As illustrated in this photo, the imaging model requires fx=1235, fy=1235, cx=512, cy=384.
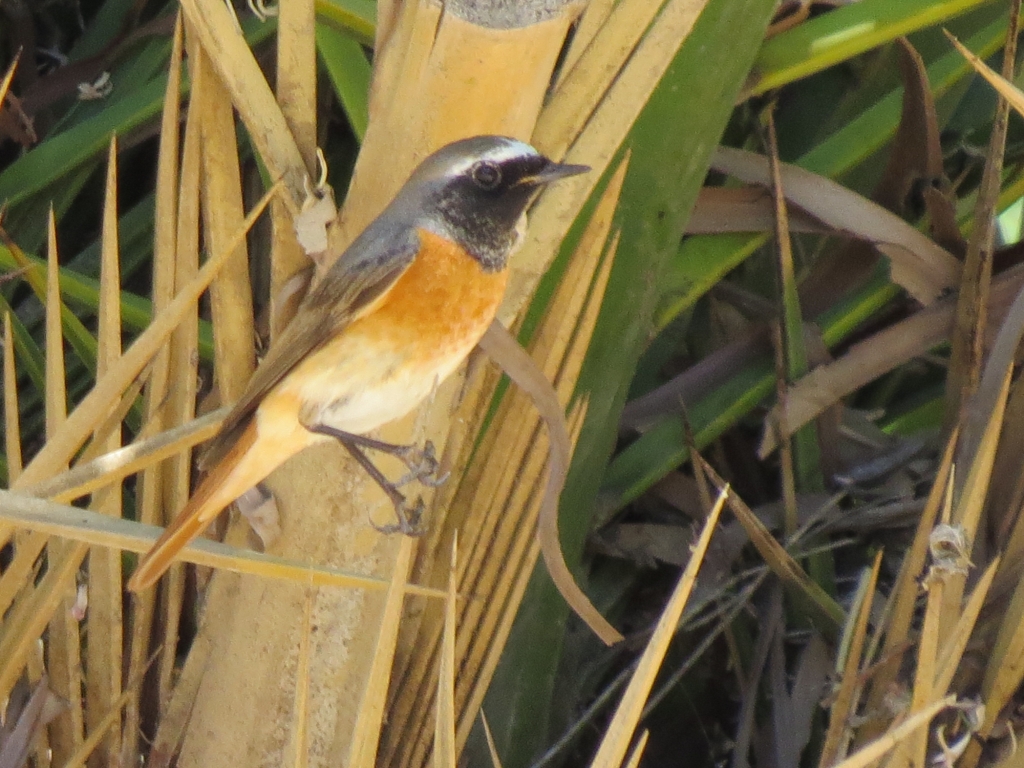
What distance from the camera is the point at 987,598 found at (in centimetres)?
132

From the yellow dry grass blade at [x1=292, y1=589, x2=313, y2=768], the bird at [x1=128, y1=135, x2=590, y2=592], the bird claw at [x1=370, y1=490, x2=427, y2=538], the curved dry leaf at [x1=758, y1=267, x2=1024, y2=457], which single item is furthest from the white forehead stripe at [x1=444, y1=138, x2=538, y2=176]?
the curved dry leaf at [x1=758, y1=267, x2=1024, y2=457]

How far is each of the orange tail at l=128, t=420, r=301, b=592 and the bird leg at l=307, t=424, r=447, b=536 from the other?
56 mm

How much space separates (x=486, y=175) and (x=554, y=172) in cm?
8

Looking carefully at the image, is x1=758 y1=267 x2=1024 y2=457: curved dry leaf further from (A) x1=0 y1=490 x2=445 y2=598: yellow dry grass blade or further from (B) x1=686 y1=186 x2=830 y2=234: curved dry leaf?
(A) x1=0 y1=490 x2=445 y2=598: yellow dry grass blade

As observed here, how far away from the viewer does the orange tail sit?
1150 mm

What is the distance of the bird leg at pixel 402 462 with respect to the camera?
1213 mm

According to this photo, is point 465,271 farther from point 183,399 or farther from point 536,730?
point 536,730

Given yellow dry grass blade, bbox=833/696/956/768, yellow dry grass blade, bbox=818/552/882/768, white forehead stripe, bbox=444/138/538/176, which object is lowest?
yellow dry grass blade, bbox=818/552/882/768

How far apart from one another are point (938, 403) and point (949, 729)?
88cm

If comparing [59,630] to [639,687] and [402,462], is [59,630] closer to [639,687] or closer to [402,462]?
[402,462]

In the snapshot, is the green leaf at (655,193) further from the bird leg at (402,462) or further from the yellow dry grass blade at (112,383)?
the yellow dry grass blade at (112,383)

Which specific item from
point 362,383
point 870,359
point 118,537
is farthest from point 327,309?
point 870,359

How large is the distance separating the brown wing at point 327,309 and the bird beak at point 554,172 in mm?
166

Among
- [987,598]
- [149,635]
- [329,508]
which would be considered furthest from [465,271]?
[987,598]
